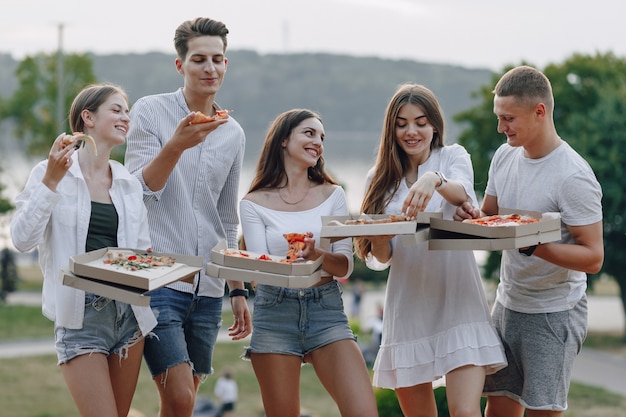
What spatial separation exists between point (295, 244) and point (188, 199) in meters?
0.88

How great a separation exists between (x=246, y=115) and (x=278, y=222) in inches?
4643

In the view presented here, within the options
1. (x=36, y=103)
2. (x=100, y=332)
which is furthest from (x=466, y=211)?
(x=36, y=103)

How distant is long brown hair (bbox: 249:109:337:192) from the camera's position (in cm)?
641

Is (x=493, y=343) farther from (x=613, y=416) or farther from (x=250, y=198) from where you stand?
(x=613, y=416)

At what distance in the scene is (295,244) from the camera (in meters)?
5.91

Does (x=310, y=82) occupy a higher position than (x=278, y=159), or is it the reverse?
(x=278, y=159)

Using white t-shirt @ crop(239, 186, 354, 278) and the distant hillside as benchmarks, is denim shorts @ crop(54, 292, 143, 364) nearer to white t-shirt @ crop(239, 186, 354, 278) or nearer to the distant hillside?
white t-shirt @ crop(239, 186, 354, 278)

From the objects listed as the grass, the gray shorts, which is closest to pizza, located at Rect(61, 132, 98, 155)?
the gray shorts

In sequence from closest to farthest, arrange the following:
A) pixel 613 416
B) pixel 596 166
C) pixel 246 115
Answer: pixel 613 416 < pixel 596 166 < pixel 246 115

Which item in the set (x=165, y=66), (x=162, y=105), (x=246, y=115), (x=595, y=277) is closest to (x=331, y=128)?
(x=246, y=115)

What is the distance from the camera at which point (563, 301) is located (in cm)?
612

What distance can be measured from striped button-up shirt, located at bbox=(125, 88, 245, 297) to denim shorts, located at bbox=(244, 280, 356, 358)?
0.55m

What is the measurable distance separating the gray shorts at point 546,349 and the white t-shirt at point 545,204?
7 cm

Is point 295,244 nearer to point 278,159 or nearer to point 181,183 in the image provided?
point 278,159
